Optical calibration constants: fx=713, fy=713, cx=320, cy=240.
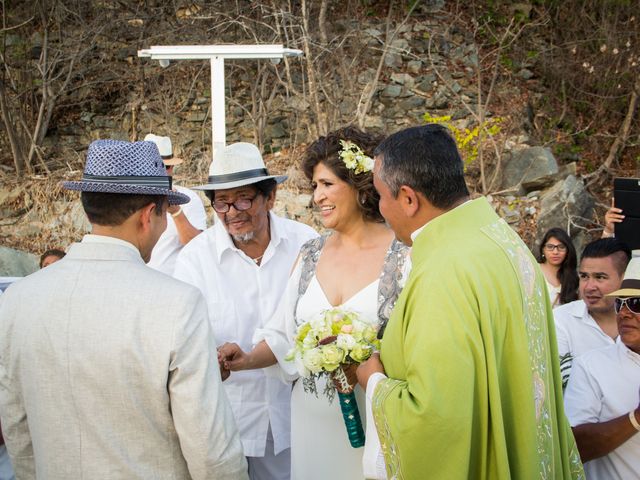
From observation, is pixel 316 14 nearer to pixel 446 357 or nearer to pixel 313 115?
pixel 313 115

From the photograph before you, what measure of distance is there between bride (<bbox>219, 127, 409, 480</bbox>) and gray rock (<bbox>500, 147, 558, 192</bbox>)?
29.0ft

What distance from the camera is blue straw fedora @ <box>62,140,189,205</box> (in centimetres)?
273

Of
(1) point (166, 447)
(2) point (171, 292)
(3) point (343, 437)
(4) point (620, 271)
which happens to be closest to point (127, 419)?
(1) point (166, 447)

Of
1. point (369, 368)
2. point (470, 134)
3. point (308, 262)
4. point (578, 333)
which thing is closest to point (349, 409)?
point (369, 368)

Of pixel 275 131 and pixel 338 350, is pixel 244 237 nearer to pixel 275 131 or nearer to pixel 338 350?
pixel 338 350

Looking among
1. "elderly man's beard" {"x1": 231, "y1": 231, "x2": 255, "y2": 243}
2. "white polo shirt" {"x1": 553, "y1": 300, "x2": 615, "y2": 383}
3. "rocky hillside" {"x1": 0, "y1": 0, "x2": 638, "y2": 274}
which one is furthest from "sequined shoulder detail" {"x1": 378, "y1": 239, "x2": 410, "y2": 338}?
"rocky hillside" {"x1": 0, "y1": 0, "x2": 638, "y2": 274}

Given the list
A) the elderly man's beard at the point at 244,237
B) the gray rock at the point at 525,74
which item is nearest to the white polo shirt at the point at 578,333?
the elderly man's beard at the point at 244,237

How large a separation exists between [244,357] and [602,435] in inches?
73.4

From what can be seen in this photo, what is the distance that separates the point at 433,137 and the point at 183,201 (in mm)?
1153

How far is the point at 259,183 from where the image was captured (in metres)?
4.47

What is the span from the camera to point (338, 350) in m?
3.19

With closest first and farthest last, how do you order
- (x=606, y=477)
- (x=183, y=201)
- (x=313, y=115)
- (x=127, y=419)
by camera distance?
(x=127, y=419) → (x=183, y=201) → (x=606, y=477) → (x=313, y=115)

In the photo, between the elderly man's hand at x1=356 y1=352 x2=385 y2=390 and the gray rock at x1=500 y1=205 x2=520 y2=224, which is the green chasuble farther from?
the gray rock at x1=500 y1=205 x2=520 y2=224

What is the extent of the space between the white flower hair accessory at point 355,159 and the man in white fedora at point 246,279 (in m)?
0.67
